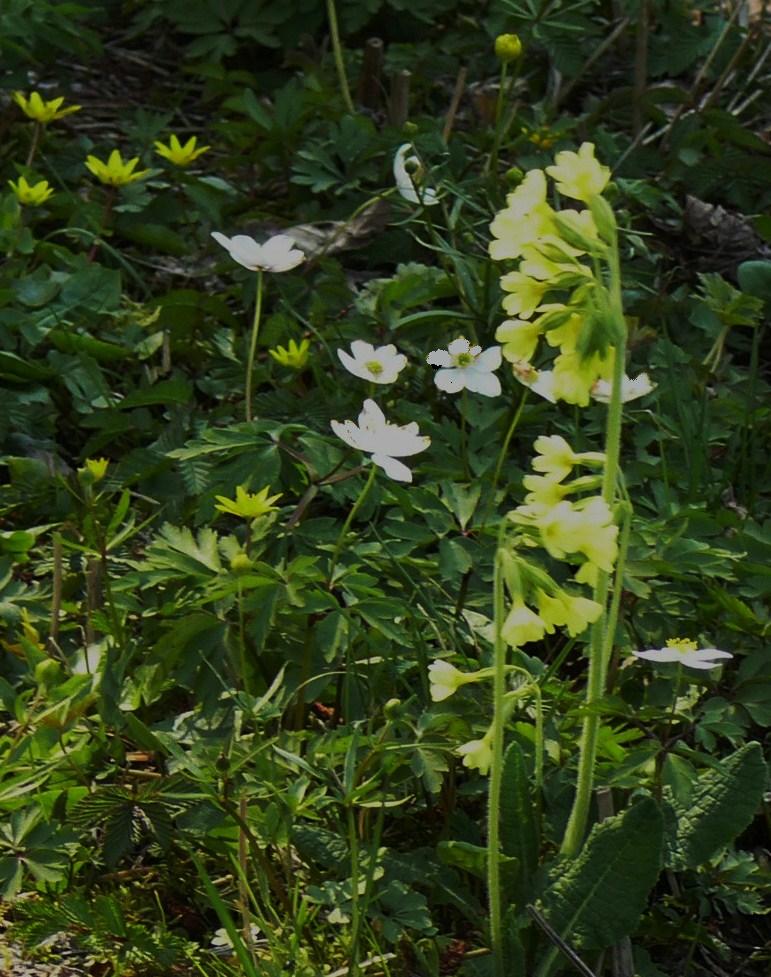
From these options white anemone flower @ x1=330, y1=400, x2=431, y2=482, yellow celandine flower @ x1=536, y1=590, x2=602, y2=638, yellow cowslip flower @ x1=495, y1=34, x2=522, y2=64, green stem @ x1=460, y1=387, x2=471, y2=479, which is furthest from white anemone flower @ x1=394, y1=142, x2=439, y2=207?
yellow celandine flower @ x1=536, y1=590, x2=602, y2=638

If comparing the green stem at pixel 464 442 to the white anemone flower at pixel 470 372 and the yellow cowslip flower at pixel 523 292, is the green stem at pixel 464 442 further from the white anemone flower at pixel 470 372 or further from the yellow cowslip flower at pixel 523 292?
the yellow cowslip flower at pixel 523 292

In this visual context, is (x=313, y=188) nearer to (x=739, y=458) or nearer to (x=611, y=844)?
(x=739, y=458)

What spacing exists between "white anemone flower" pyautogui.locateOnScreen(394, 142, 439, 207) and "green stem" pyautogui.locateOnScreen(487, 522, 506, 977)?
1.19 m

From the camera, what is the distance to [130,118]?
12.6ft

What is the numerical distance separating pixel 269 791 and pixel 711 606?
72 centimetres

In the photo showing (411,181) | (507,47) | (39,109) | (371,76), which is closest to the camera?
(411,181)

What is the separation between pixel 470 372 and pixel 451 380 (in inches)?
1.4

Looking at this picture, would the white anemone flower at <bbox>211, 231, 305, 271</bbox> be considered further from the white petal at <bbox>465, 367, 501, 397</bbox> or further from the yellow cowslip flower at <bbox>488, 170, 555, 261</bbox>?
the yellow cowslip flower at <bbox>488, 170, 555, 261</bbox>

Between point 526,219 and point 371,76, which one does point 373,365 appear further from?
point 371,76

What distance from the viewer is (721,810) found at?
1.69 meters

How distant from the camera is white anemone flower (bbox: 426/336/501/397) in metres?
2.11

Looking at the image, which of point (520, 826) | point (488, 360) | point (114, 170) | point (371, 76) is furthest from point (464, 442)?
point (371, 76)

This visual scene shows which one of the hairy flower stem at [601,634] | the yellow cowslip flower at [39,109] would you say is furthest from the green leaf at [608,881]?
the yellow cowslip flower at [39,109]

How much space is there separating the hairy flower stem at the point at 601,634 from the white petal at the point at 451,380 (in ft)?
1.63
